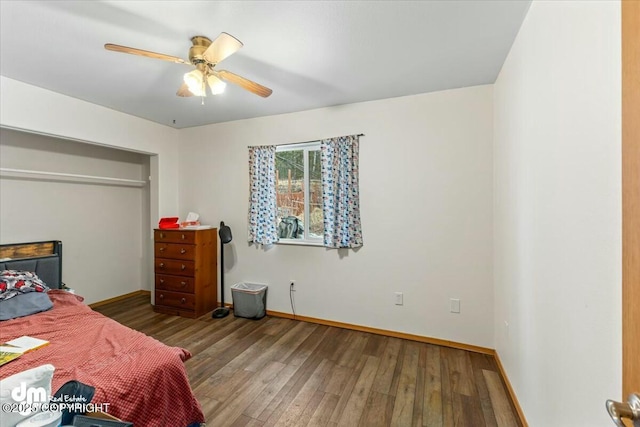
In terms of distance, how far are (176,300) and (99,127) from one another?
7.39 feet

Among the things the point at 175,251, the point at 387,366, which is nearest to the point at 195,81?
the point at 175,251

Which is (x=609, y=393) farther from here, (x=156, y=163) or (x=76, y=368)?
(x=156, y=163)

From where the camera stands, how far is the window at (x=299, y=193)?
330cm

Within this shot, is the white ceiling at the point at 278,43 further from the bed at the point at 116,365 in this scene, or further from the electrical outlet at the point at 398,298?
the electrical outlet at the point at 398,298

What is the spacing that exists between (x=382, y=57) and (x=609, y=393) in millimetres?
2214

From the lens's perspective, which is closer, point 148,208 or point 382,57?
point 382,57

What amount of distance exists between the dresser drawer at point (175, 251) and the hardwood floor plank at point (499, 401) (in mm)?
3242

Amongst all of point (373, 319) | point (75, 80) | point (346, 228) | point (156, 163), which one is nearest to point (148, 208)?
point (156, 163)

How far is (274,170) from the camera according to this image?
3.41m

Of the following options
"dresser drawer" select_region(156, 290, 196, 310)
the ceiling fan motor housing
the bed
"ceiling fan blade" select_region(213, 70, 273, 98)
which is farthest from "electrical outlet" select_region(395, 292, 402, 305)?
the ceiling fan motor housing

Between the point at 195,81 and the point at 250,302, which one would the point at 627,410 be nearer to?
the point at 195,81

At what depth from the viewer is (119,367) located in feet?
4.32

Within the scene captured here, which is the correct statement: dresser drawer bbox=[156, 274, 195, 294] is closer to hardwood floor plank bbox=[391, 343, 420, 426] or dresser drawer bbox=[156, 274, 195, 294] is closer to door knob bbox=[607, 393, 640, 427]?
hardwood floor plank bbox=[391, 343, 420, 426]

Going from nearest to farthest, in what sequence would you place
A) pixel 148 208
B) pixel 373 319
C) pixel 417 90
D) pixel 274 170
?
pixel 417 90 → pixel 373 319 → pixel 274 170 → pixel 148 208
